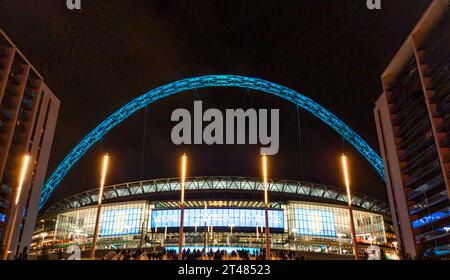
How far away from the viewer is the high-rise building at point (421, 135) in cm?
5122

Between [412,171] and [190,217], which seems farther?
[190,217]

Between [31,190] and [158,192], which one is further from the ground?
[158,192]

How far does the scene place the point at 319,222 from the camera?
8438 cm

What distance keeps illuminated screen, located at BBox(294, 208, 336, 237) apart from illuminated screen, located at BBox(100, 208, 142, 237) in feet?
132

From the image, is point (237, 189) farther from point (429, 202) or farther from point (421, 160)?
point (429, 202)

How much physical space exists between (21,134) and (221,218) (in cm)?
4749

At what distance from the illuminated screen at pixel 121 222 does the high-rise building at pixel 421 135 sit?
197 ft

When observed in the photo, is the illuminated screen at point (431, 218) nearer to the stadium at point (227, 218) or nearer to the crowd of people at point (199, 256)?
the stadium at point (227, 218)

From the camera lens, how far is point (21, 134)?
62.4 m

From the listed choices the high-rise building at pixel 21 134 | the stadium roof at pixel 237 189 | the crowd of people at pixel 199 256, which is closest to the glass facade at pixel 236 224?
the stadium roof at pixel 237 189

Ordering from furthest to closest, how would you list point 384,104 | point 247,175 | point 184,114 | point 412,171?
point 247,175
point 384,104
point 412,171
point 184,114

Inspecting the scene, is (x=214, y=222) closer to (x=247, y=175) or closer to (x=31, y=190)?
(x=247, y=175)
